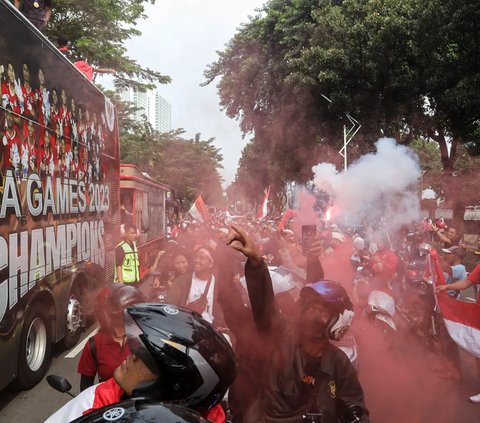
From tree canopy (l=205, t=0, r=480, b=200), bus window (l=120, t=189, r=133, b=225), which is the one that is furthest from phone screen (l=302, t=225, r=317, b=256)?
tree canopy (l=205, t=0, r=480, b=200)

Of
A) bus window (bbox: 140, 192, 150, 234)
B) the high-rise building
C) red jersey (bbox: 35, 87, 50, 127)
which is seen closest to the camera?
red jersey (bbox: 35, 87, 50, 127)

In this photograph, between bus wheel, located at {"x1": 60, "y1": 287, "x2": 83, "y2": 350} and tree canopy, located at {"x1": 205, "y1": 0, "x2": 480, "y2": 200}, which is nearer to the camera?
bus wheel, located at {"x1": 60, "y1": 287, "x2": 83, "y2": 350}

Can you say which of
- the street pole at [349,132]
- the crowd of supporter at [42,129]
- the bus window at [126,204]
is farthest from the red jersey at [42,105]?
the street pole at [349,132]

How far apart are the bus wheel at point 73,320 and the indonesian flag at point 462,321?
4.60 meters

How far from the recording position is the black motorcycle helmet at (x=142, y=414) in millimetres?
1312

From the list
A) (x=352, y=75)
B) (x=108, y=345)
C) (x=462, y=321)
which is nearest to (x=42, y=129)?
(x=108, y=345)

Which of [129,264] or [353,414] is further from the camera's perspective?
[129,264]

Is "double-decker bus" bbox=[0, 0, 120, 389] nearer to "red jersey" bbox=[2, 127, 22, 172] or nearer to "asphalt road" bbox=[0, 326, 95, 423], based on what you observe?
"red jersey" bbox=[2, 127, 22, 172]

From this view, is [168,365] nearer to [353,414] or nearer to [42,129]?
[353,414]

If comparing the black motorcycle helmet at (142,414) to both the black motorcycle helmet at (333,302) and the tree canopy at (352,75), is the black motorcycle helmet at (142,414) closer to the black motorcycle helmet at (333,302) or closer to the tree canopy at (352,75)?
the black motorcycle helmet at (333,302)

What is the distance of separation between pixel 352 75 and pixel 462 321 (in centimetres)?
1334

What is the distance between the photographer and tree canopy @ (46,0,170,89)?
48.2 feet

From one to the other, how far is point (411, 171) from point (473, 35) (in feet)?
13.2

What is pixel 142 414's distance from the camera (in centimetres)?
133
